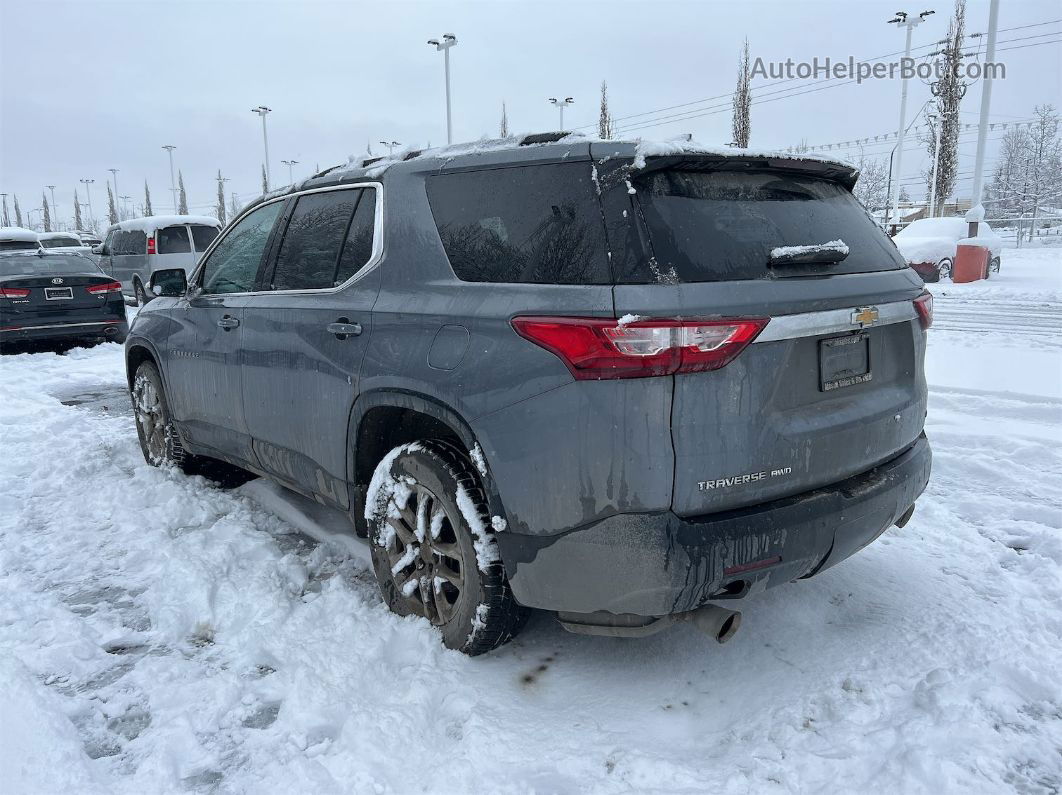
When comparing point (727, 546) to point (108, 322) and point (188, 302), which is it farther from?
point (108, 322)

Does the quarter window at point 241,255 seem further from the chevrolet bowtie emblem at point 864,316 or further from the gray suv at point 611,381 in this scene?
the chevrolet bowtie emblem at point 864,316

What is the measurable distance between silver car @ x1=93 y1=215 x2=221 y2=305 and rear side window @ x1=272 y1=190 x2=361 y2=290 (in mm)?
13390

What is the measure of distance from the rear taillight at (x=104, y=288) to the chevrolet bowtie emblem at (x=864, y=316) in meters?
11.1

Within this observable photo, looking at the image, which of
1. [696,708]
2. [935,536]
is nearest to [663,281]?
[696,708]

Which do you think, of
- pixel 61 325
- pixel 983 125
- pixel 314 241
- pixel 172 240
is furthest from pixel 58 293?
pixel 983 125

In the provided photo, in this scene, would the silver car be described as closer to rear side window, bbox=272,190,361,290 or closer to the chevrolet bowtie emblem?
rear side window, bbox=272,190,361,290

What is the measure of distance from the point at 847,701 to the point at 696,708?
502 mm

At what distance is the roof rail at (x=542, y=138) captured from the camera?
2.67 m

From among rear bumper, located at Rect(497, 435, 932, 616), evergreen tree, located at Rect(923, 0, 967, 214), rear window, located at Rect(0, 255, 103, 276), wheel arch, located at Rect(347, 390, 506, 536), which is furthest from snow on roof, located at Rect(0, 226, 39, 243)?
evergreen tree, located at Rect(923, 0, 967, 214)

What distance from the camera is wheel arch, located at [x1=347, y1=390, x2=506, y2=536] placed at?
8.50 ft

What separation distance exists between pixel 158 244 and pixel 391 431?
591 inches

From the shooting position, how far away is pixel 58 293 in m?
10.7

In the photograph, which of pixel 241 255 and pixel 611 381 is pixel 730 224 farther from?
pixel 241 255

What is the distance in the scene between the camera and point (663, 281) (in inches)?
87.5
